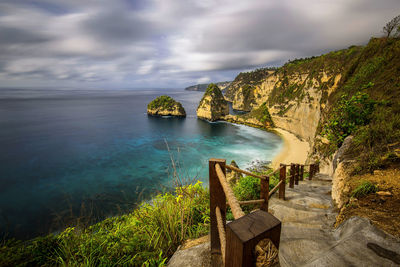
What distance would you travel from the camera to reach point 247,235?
72 centimetres

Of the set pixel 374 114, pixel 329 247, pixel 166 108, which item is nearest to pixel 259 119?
pixel 166 108

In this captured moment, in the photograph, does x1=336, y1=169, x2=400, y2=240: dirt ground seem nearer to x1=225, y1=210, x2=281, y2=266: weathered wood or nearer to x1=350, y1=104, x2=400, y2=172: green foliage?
x1=350, y1=104, x2=400, y2=172: green foliage

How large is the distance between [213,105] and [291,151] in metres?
35.7

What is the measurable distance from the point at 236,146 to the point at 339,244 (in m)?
36.1

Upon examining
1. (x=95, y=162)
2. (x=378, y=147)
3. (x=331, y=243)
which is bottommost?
(x=95, y=162)

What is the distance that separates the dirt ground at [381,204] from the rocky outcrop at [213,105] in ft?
190

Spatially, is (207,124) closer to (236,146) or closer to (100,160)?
(236,146)

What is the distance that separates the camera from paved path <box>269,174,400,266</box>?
2015mm

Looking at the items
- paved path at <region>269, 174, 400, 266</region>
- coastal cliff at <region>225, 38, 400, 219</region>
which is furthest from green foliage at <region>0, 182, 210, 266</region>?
coastal cliff at <region>225, 38, 400, 219</region>

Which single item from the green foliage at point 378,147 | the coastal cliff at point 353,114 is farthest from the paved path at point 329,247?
the green foliage at point 378,147

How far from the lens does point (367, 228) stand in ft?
8.26

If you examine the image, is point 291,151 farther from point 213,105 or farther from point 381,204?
point 213,105

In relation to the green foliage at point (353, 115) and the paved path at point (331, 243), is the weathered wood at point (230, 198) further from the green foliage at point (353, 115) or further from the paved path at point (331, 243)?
the green foliage at point (353, 115)

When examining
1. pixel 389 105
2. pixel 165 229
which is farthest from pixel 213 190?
pixel 389 105
